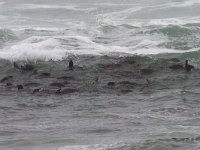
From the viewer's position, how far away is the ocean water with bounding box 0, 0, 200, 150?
10.5 metres

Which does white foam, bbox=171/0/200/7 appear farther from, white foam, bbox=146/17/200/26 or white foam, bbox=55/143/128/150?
white foam, bbox=55/143/128/150

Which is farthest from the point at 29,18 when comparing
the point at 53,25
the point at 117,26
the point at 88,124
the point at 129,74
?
the point at 88,124

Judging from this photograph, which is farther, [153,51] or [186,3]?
[186,3]

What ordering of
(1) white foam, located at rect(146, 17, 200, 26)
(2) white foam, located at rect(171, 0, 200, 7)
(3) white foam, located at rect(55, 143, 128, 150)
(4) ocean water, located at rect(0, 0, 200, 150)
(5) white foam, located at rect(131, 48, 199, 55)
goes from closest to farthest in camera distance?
(3) white foam, located at rect(55, 143, 128, 150), (4) ocean water, located at rect(0, 0, 200, 150), (5) white foam, located at rect(131, 48, 199, 55), (1) white foam, located at rect(146, 17, 200, 26), (2) white foam, located at rect(171, 0, 200, 7)

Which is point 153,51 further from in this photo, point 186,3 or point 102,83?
point 186,3

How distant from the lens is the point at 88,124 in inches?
455

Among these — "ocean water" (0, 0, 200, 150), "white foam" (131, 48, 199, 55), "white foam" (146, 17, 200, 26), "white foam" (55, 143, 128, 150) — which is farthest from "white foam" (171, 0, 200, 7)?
"white foam" (55, 143, 128, 150)

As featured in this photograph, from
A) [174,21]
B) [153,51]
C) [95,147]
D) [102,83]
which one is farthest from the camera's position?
[174,21]

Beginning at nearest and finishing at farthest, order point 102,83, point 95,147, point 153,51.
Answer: point 95,147 → point 102,83 → point 153,51

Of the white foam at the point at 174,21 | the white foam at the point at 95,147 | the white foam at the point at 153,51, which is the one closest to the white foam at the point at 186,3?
the white foam at the point at 174,21

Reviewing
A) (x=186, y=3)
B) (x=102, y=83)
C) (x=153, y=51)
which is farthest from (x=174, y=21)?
(x=102, y=83)

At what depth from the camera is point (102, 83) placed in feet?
52.7

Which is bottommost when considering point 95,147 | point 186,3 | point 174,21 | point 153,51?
point 95,147

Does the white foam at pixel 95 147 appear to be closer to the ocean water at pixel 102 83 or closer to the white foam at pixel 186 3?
the ocean water at pixel 102 83
